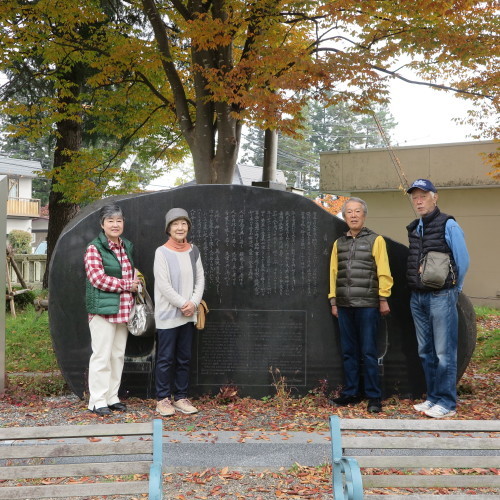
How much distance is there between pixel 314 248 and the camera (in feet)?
22.2

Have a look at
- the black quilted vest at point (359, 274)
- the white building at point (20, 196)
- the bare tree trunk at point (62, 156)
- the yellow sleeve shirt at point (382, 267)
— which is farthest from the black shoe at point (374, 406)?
the white building at point (20, 196)

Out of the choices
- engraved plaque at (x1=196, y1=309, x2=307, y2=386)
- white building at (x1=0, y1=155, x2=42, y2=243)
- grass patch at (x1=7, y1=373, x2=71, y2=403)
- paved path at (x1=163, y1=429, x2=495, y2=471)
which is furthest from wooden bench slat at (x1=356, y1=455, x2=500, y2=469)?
white building at (x1=0, y1=155, x2=42, y2=243)

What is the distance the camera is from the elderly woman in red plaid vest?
5.89m

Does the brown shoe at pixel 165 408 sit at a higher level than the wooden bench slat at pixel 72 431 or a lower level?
lower

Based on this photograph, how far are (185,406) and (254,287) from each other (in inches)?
56.0

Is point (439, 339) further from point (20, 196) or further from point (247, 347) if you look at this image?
point (20, 196)

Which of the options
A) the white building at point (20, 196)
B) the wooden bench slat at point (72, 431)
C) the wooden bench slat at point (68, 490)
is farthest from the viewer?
the white building at point (20, 196)

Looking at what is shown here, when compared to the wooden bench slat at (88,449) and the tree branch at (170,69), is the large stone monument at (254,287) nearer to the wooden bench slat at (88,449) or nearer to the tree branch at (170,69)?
the wooden bench slat at (88,449)

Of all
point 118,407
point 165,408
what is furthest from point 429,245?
point 118,407

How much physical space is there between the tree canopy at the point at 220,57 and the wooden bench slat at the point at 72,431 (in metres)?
7.01

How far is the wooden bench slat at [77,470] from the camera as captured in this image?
297cm

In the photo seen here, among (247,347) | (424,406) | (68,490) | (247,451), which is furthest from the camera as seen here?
(247,347)

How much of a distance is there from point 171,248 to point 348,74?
4664mm

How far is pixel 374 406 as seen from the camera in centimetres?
619
